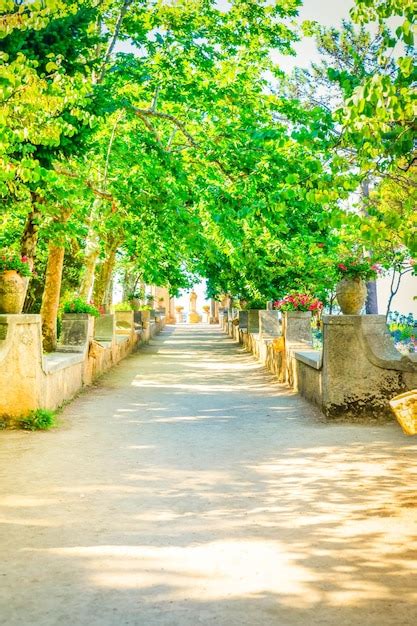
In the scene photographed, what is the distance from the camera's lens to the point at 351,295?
10672 mm

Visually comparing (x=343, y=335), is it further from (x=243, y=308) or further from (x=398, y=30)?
(x=243, y=308)

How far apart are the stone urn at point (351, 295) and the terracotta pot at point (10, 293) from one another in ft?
15.1

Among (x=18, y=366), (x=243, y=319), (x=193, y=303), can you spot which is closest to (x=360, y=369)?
(x=18, y=366)

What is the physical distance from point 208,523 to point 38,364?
Answer: 16.5ft

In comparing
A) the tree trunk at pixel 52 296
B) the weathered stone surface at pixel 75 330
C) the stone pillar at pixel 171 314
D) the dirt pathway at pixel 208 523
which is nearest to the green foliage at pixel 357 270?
the dirt pathway at pixel 208 523

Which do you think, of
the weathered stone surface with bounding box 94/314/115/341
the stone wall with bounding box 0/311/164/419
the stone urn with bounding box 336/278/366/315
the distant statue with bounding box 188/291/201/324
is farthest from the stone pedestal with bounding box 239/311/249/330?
the distant statue with bounding box 188/291/201/324

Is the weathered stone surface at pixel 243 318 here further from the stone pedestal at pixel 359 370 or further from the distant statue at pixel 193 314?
the distant statue at pixel 193 314

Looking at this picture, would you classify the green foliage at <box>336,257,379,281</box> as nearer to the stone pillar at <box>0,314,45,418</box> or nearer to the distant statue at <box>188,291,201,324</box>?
the stone pillar at <box>0,314,45,418</box>

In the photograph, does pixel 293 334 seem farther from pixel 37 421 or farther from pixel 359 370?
pixel 37 421

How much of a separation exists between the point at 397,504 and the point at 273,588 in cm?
210

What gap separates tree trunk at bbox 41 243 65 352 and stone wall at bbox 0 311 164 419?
36 cm

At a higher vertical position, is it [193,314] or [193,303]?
[193,303]

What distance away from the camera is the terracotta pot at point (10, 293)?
10.1 metres

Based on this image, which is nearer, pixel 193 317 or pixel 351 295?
pixel 351 295
